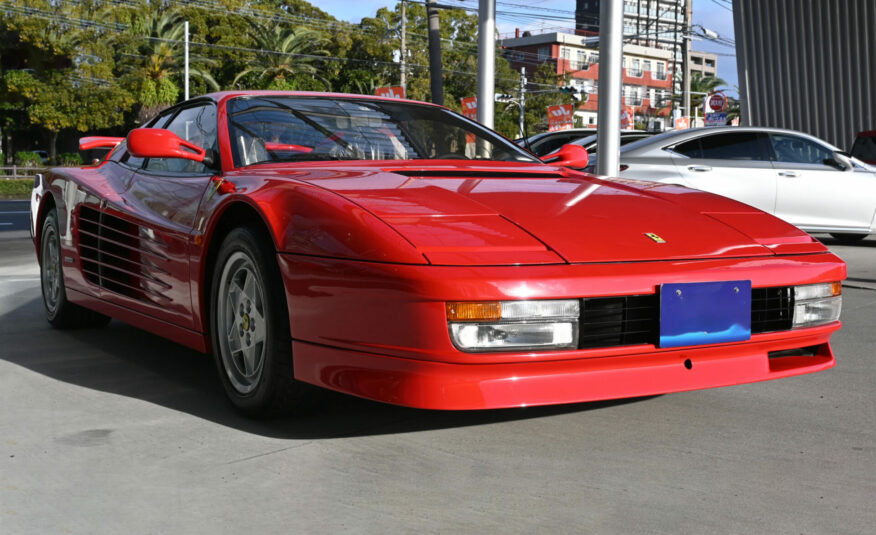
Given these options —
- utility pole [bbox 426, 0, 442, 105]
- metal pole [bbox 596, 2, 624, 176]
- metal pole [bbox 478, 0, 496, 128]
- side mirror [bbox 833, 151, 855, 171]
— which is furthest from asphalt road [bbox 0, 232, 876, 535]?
utility pole [bbox 426, 0, 442, 105]

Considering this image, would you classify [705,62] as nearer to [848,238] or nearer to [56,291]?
[848,238]

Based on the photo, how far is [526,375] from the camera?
2.84 metres

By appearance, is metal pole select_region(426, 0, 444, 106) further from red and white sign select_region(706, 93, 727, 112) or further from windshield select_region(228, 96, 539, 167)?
windshield select_region(228, 96, 539, 167)

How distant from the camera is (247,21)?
173 ft

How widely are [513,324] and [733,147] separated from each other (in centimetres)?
819

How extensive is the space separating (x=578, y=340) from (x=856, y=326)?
3.43 m

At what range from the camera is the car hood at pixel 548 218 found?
9.68 feet

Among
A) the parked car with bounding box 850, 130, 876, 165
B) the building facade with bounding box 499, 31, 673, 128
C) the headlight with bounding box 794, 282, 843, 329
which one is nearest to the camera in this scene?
the headlight with bounding box 794, 282, 843, 329

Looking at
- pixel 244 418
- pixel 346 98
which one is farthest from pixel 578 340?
pixel 346 98

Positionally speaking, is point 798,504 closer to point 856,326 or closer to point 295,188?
point 295,188

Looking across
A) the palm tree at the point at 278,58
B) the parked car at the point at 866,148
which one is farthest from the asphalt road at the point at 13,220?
the palm tree at the point at 278,58

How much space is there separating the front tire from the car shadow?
0.10 meters

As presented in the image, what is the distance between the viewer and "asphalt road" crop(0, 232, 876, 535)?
2541 mm

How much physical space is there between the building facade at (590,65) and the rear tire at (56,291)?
94745 mm
